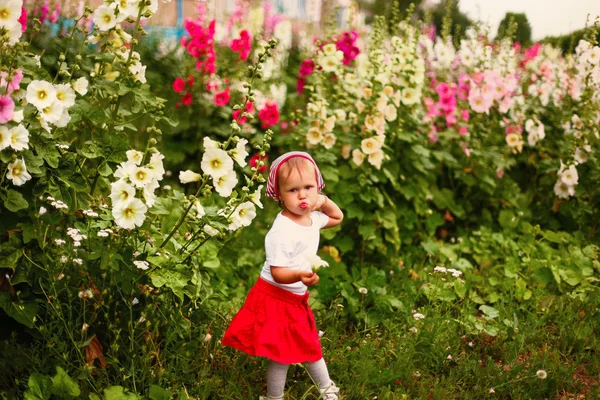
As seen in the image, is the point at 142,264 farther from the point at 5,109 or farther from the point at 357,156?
the point at 357,156

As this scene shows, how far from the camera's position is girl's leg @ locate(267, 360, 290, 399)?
7.91 ft

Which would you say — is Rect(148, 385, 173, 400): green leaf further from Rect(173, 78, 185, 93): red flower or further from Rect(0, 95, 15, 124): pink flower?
Rect(173, 78, 185, 93): red flower

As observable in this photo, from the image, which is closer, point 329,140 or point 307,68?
point 329,140

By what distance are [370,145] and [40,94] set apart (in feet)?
6.73

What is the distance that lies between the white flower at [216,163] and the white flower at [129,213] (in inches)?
10.0

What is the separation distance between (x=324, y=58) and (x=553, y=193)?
1.92m

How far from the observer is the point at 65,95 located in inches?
89.7

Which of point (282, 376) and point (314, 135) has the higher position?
point (314, 135)

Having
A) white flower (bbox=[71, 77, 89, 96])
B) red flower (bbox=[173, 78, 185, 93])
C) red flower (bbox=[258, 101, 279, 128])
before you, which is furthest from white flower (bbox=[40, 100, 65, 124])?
red flower (bbox=[173, 78, 185, 93])

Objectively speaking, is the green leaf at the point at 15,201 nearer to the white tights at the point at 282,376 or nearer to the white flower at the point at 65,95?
the white flower at the point at 65,95

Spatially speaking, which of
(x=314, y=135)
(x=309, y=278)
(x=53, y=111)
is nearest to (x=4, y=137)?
(x=53, y=111)

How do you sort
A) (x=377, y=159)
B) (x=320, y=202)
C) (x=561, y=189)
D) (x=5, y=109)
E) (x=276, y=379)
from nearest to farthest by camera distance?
(x=5, y=109)
(x=276, y=379)
(x=320, y=202)
(x=377, y=159)
(x=561, y=189)

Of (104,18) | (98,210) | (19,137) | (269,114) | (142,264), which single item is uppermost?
(104,18)

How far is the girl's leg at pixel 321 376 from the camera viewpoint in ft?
8.14
